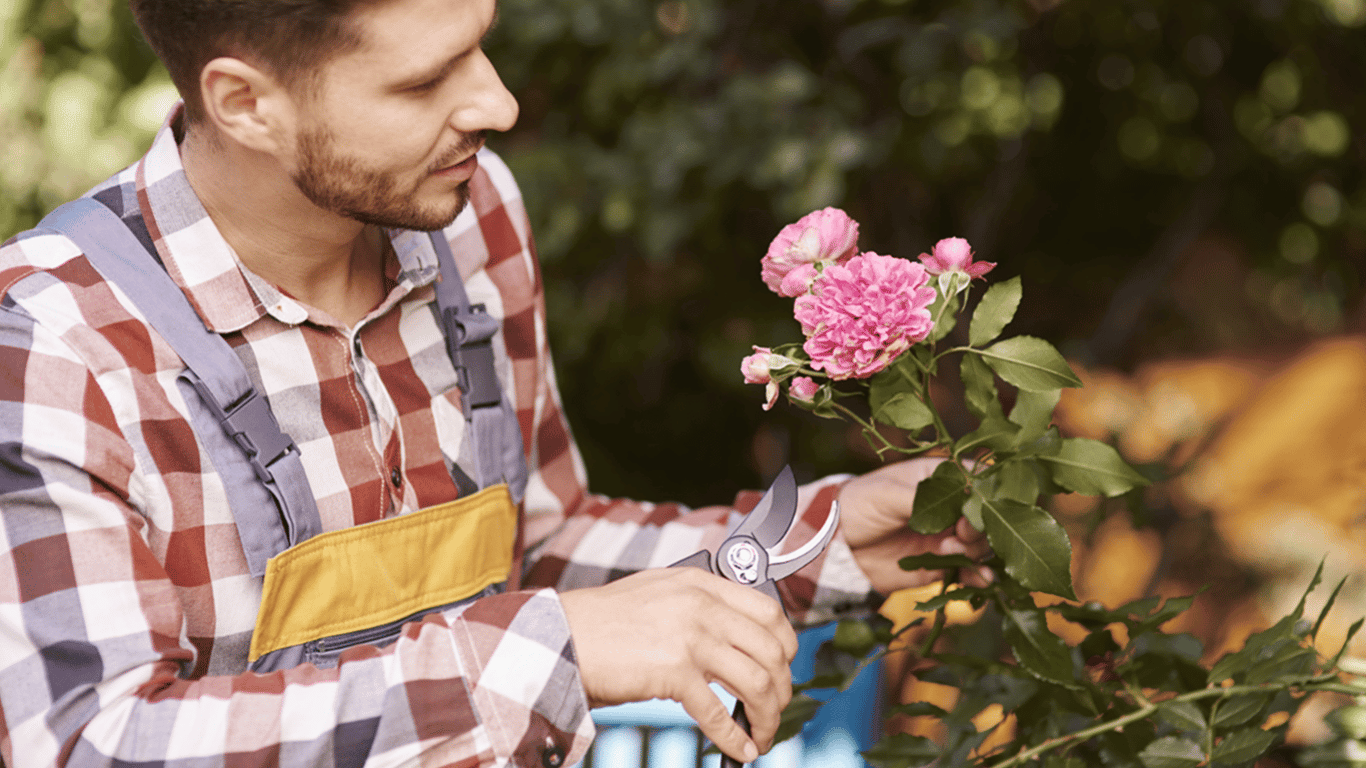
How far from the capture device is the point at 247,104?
83 cm

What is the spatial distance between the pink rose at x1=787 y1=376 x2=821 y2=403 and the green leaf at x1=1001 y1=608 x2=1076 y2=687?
0.24 m

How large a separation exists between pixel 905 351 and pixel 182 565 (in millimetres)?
595

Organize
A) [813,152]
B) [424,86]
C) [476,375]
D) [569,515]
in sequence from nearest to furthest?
[424,86]
[476,375]
[569,515]
[813,152]

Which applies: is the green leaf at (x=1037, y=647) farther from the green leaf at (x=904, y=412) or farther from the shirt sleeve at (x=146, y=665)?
the shirt sleeve at (x=146, y=665)

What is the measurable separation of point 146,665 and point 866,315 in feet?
1.79

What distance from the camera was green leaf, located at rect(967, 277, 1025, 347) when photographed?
794mm

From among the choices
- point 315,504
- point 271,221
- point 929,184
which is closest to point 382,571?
point 315,504

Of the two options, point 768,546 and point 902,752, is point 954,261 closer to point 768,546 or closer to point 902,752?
point 768,546

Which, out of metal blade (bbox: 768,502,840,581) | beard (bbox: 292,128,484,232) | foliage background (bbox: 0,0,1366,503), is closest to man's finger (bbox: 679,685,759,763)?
metal blade (bbox: 768,502,840,581)

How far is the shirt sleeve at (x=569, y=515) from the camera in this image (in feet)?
3.57

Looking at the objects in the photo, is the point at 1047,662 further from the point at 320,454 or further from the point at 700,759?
the point at 320,454

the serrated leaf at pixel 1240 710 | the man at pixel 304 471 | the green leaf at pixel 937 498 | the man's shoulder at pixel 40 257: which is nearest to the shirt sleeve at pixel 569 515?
the man at pixel 304 471

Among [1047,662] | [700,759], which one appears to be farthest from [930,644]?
[700,759]

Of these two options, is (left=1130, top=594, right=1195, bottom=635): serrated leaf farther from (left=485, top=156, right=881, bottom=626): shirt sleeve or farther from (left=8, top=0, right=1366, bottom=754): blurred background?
(left=8, top=0, right=1366, bottom=754): blurred background
